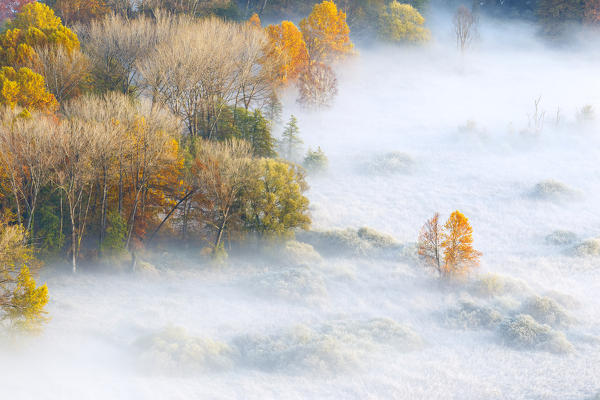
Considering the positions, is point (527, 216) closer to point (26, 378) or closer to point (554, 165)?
point (554, 165)

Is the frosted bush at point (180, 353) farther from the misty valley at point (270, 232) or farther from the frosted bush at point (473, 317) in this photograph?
the frosted bush at point (473, 317)

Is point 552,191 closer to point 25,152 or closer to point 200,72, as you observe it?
point 200,72

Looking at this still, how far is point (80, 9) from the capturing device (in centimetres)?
7850

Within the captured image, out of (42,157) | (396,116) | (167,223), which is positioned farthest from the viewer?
(396,116)

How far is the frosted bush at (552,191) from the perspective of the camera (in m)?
54.0

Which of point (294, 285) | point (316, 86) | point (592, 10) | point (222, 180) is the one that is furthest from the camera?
point (592, 10)

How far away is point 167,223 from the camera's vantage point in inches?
1795

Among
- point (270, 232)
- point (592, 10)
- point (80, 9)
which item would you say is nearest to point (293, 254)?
point (270, 232)

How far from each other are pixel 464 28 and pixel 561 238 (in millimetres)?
50773

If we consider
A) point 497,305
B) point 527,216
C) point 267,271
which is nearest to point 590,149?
point 527,216

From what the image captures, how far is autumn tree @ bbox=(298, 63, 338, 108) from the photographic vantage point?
72312mm

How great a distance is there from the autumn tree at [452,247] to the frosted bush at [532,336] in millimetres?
6240

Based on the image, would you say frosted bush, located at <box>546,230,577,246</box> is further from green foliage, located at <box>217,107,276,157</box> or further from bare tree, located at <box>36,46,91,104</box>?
bare tree, located at <box>36,46,91,104</box>

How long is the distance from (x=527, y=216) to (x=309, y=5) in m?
60.5
